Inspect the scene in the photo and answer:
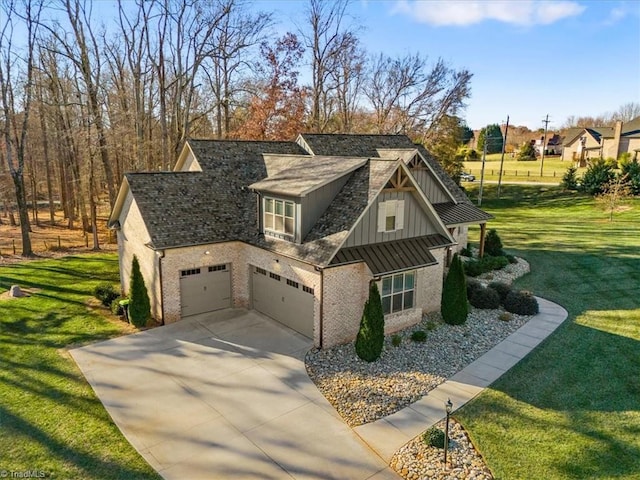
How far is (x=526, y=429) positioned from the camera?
10812 millimetres

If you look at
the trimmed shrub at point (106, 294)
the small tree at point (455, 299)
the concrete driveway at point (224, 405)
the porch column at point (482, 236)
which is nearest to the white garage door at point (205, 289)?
the concrete driveway at point (224, 405)

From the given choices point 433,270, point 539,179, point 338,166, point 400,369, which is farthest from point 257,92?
point 539,179

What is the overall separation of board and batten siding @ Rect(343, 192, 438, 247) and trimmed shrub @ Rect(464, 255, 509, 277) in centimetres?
652

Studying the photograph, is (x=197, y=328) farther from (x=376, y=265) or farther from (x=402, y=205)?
(x=402, y=205)

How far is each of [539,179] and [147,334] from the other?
198 ft

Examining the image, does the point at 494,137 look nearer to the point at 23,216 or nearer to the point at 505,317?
the point at 505,317

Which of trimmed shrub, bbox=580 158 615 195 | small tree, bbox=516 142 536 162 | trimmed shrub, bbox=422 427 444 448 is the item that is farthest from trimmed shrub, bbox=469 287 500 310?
small tree, bbox=516 142 536 162

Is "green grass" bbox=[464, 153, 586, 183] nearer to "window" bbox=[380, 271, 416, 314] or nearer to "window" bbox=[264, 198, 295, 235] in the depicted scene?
"window" bbox=[380, 271, 416, 314]

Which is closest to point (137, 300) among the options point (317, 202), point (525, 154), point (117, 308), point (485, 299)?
point (117, 308)

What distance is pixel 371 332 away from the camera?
1402 centimetres

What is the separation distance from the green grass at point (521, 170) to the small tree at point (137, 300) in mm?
58499

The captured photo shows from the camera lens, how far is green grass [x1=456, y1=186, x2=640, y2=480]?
9.74 meters

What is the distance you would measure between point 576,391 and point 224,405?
9903mm

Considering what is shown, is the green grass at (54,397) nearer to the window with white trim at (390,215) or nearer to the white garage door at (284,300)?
the white garage door at (284,300)
